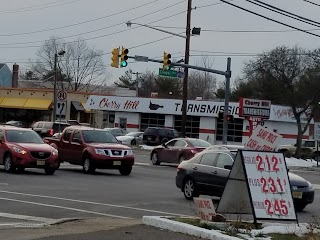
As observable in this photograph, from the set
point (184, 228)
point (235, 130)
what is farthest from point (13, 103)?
point (184, 228)

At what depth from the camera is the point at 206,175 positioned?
1844cm

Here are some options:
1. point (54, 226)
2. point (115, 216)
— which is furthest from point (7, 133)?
point (54, 226)

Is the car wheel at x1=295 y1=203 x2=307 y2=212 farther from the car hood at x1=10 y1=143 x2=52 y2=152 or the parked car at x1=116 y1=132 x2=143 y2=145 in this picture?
the parked car at x1=116 y1=132 x2=143 y2=145

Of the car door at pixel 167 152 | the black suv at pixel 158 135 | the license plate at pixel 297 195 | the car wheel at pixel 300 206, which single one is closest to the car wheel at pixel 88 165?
the car door at pixel 167 152

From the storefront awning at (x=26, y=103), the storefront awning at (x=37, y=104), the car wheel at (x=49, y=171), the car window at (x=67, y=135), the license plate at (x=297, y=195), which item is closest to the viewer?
the license plate at (x=297, y=195)

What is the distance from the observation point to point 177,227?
1103cm

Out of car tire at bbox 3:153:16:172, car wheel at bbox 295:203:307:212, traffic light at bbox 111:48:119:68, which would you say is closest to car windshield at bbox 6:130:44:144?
car tire at bbox 3:153:16:172

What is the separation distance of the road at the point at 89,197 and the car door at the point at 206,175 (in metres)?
0.64

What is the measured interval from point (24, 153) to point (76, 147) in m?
3.39

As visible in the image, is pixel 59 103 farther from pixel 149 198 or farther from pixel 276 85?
pixel 276 85

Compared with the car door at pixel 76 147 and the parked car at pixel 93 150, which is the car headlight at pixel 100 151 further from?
the car door at pixel 76 147

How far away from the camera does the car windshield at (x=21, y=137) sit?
25219mm

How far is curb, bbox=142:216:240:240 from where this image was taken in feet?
33.1

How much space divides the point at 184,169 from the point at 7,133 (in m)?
8.84
